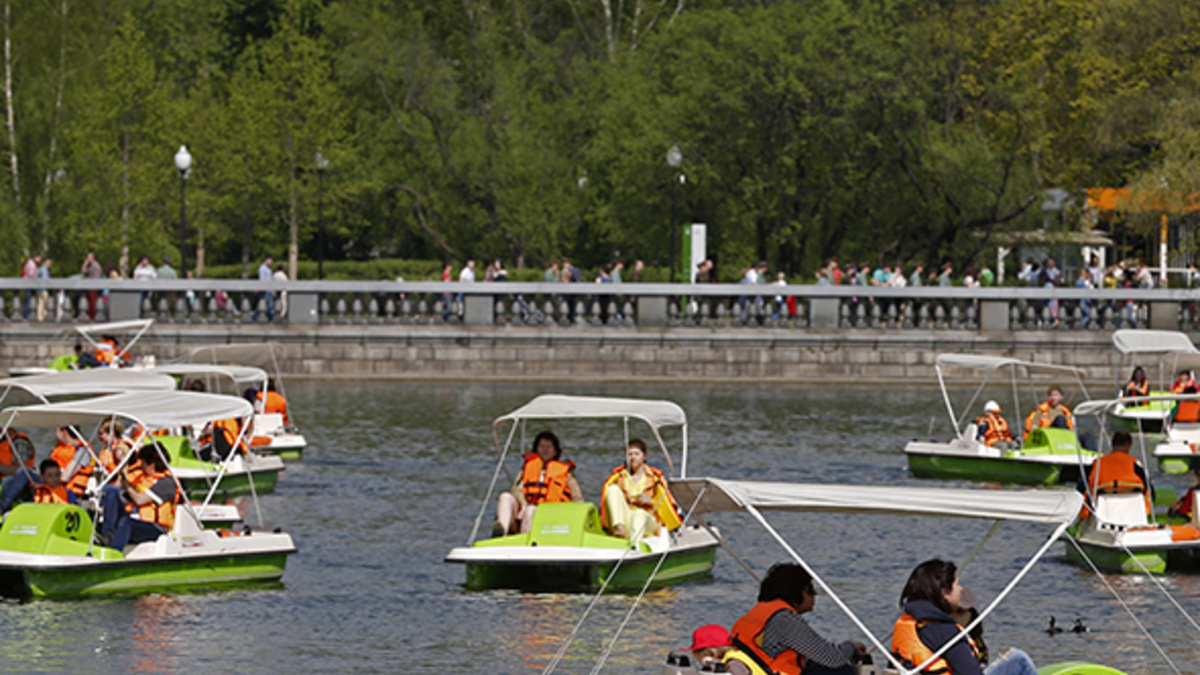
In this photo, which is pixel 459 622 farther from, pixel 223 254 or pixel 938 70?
pixel 223 254

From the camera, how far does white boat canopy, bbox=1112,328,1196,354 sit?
33.5m

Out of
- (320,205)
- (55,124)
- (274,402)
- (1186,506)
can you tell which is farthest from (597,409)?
(320,205)

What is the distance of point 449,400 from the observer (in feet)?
126

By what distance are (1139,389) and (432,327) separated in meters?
16.6

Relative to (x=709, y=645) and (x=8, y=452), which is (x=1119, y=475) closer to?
(x=709, y=645)

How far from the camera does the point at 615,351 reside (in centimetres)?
4212

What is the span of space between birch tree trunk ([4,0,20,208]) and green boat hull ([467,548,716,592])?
35620 millimetres

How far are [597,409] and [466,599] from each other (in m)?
3.74

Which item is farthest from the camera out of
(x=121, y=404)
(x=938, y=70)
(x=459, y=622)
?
(x=938, y=70)

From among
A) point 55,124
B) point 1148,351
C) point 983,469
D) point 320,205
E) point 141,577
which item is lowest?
point 983,469

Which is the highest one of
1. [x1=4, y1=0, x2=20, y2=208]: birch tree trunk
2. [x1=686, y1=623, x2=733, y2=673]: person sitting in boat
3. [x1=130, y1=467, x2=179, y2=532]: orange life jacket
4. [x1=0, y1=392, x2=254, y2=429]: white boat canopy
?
[x1=4, y1=0, x2=20, y2=208]: birch tree trunk

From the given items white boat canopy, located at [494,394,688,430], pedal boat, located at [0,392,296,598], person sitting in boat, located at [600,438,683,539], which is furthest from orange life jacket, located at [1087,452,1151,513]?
pedal boat, located at [0,392,296,598]

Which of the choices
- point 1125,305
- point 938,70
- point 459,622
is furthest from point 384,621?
point 938,70

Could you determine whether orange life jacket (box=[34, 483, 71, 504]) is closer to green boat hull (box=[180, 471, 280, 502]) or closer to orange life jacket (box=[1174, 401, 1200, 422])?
green boat hull (box=[180, 471, 280, 502])
